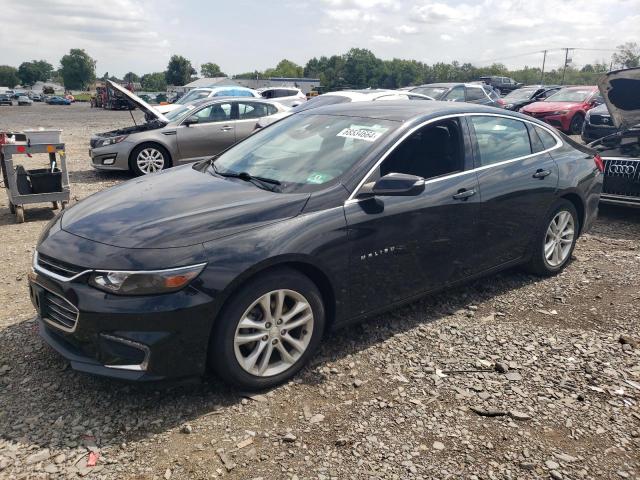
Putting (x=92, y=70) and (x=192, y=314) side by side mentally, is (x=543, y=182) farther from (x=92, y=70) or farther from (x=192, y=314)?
(x=92, y=70)

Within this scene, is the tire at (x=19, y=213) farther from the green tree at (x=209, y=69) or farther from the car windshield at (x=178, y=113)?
the green tree at (x=209, y=69)

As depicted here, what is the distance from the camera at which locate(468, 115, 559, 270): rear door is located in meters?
4.20

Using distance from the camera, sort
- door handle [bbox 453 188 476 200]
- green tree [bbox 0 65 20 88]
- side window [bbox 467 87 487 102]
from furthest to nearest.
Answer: green tree [bbox 0 65 20 88]
side window [bbox 467 87 487 102]
door handle [bbox 453 188 476 200]

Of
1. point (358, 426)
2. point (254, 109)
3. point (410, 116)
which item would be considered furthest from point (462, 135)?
point (254, 109)

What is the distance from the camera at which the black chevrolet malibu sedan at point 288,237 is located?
2.81 metres

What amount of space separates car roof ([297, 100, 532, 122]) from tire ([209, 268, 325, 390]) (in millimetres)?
1541

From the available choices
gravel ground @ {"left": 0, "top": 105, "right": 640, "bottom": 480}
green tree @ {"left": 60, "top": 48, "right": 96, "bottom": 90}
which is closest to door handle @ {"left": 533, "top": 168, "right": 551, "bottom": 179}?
gravel ground @ {"left": 0, "top": 105, "right": 640, "bottom": 480}

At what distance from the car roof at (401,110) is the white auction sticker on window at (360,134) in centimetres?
23

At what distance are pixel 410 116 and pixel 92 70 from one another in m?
146

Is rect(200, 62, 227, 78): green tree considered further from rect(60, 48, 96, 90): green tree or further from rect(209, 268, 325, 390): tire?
rect(209, 268, 325, 390): tire

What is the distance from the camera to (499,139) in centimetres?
442

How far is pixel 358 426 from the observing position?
2902mm

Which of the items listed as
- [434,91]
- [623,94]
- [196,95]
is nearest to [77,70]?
[196,95]

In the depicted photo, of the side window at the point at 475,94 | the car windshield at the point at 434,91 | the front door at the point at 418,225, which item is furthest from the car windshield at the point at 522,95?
the front door at the point at 418,225
